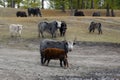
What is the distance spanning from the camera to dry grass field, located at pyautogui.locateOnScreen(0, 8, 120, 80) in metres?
19.5

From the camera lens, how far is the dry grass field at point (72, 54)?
19453 mm

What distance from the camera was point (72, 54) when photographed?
30594mm

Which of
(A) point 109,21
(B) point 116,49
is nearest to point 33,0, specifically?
(A) point 109,21

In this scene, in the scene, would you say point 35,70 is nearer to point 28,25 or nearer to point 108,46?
point 108,46

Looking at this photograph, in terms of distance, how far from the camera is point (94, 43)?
3619 cm

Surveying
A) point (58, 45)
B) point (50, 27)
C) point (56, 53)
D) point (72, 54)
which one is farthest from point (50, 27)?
point (56, 53)

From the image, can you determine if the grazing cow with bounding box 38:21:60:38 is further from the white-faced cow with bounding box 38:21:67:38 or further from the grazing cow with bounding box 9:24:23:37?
the grazing cow with bounding box 9:24:23:37

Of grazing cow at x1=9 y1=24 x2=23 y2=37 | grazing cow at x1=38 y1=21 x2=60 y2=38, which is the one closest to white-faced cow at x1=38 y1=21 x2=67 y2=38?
grazing cow at x1=38 y1=21 x2=60 y2=38

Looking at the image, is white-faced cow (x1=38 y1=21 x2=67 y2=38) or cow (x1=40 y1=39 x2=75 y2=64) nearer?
cow (x1=40 y1=39 x2=75 y2=64)

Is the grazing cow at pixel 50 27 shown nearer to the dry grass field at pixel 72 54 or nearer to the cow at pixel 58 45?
the dry grass field at pixel 72 54

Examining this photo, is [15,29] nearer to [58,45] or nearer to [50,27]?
[50,27]

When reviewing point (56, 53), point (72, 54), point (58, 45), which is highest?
point (58, 45)

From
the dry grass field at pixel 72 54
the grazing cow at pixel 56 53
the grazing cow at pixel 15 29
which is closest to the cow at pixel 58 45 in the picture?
the grazing cow at pixel 56 53

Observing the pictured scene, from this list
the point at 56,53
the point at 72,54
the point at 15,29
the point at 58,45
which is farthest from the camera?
the point at 15,29
